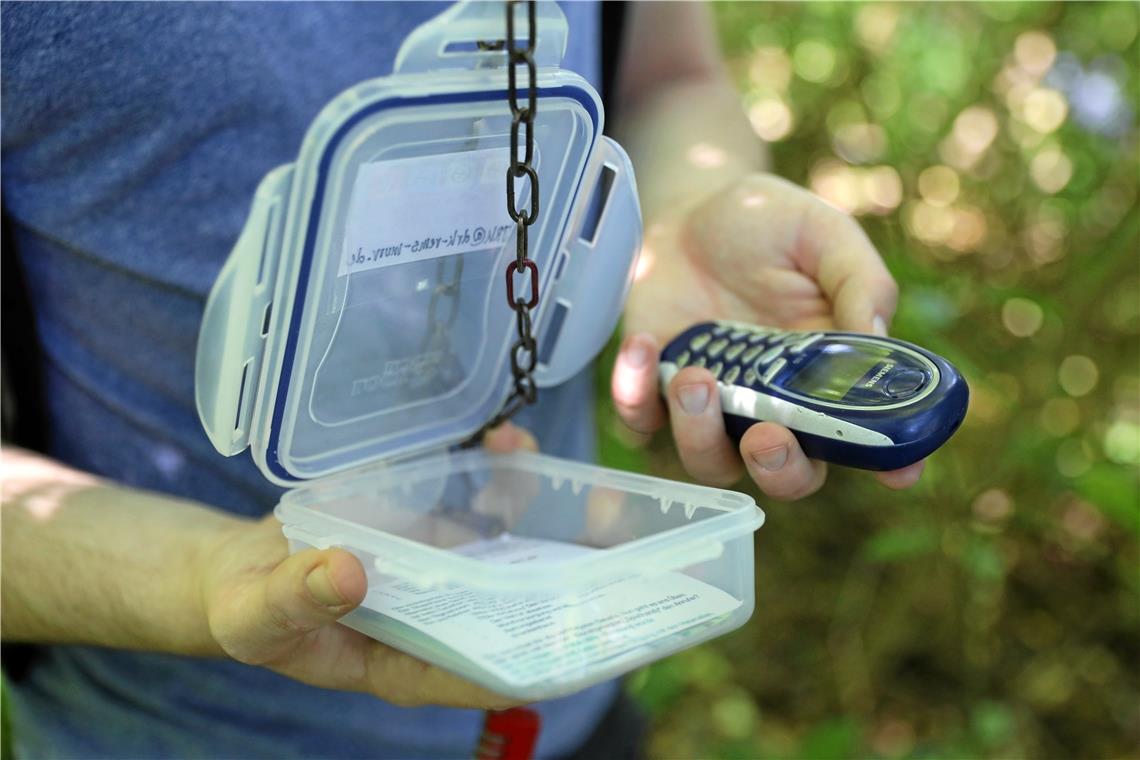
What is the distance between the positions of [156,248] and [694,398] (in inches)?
16.5

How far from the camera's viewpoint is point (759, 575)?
1.79 metres

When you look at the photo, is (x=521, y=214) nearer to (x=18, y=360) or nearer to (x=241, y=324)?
(x=241, y=324)

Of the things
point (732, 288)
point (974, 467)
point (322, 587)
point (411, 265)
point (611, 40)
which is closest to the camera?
point (322, 587)

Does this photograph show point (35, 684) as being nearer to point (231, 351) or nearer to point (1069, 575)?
point (231, 351)

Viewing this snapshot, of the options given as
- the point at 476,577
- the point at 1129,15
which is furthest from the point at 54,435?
the point at 1129,15

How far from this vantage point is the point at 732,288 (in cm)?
84

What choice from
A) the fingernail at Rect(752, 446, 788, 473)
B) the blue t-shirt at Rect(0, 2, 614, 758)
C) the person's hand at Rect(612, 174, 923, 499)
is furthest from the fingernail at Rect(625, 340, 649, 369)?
the blue t-shirt at Rect(0, 2, 614, 758)

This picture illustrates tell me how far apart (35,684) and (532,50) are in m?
0.67

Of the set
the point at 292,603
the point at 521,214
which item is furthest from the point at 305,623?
the point at 521,214

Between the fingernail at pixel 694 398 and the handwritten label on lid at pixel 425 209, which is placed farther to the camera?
the fingernail at pixel 694 398

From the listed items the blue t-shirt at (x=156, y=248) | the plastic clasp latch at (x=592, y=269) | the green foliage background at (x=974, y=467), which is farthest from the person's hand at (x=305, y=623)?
the green foliage background at (x=974, y=467)

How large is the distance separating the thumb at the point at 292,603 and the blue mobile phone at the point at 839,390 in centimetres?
29

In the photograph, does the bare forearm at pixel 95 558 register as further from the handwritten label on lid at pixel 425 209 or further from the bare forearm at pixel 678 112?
the bare forearm at pixel 678 112

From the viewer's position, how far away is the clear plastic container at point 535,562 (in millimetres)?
528
